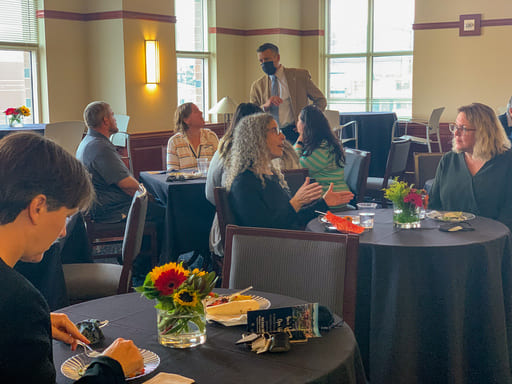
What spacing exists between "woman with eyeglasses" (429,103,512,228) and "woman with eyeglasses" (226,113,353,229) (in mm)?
818

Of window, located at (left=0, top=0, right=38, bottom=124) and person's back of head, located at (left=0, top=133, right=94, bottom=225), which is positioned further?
window, located at (left=0, top=0, right=38, bottom=124)

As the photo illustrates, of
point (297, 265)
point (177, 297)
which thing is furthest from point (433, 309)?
point (177, 297)

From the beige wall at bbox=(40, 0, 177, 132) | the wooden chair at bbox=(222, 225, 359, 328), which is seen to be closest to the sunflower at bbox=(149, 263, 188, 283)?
the wooden chair at bbox=(222, 225, 359, 328)

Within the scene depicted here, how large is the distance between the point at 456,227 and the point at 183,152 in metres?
2.78

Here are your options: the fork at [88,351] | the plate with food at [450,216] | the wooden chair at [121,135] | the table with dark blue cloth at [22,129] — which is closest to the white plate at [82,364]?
the fork at [88,351]

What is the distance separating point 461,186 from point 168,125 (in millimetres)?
5321

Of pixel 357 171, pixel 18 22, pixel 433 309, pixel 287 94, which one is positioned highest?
pixel 18 22

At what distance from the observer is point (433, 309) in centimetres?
276

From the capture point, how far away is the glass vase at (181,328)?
1.59 metres

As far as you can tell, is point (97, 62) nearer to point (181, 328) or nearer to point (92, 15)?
point (92, 15)

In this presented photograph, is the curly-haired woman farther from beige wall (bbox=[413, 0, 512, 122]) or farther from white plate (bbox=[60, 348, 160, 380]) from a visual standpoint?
beige wall (bbox=[413, 0, 512, 122])

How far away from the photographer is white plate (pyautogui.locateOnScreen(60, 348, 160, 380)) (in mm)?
1456

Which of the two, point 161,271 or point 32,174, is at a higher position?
point 32,174

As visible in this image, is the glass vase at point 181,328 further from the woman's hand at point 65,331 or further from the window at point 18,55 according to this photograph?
the window at point 18,55
